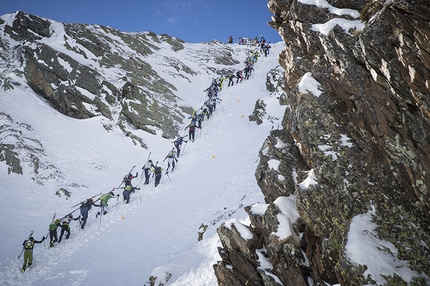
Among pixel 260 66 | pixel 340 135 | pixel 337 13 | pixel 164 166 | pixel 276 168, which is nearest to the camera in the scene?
pixel 340 135

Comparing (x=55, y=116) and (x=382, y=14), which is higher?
(x=55, y=116)

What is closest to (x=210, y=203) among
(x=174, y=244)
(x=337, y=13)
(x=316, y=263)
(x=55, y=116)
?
(x=174, y=244)

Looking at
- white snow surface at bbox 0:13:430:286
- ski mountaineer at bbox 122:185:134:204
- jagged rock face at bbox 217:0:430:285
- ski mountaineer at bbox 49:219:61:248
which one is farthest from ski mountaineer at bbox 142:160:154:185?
jagged rock face at bbox 217:0:430:285

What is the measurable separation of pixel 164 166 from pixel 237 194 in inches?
378

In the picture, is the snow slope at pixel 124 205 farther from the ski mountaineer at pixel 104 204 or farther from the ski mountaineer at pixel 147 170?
the ski mountaineer at pixel 147 170

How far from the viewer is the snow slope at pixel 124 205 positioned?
11711mm

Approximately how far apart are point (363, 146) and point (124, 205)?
15.8 m

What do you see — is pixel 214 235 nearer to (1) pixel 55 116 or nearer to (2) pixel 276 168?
(2) pixel 276 168

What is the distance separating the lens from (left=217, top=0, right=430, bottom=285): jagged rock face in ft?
17.9

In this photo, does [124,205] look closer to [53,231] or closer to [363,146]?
[53,231]

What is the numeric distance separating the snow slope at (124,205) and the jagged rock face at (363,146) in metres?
4.77

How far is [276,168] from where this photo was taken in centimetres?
950

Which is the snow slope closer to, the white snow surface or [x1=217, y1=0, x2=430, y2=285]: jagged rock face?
the white snow surface

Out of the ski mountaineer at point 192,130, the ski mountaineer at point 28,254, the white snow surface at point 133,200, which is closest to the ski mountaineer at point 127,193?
the white snow surface at point 133,200
